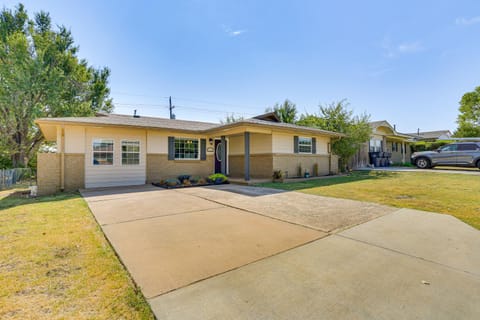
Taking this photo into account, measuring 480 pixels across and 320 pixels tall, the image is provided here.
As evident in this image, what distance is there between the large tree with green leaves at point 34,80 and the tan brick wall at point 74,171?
34.0ft

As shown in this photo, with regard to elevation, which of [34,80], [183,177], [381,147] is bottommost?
[183,177]

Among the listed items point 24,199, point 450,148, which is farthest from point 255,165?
point 450,148

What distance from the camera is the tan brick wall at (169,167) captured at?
11.0 meters

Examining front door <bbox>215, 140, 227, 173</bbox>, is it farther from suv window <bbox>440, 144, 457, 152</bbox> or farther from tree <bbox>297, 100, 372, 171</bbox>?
suv window <bbox>440, 144, 457, 152</bbox>

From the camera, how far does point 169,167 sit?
37.4ft

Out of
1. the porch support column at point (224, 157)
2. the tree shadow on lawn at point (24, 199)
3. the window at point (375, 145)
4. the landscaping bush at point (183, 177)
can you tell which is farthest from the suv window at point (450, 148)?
the tree shadow on lawn at point (24, 199)

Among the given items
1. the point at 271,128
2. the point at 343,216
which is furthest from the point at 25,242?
the point at 271,128

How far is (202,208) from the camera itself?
5.57 metres

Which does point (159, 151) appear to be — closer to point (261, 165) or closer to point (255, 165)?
point (255, 165)

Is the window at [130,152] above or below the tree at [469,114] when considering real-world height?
below

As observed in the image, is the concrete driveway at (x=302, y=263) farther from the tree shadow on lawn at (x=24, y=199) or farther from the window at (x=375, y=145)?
the window at (x=375, y=145)

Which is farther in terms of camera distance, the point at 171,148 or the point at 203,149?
the point at 203,149

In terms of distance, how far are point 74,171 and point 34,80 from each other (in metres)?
11.9

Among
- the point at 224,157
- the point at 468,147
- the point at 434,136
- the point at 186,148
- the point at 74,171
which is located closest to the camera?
the point at 74,171
